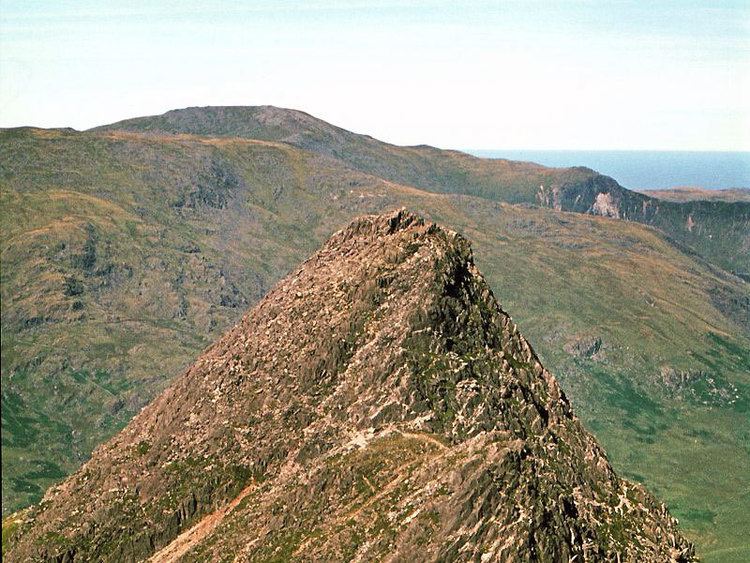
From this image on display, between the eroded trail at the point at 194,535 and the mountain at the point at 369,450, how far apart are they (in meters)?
0.42

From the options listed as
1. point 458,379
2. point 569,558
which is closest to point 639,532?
point 569,558

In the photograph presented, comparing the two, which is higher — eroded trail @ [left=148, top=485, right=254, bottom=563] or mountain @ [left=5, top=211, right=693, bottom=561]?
mountain @ [left=5, top=211, right=693, bottom=561]

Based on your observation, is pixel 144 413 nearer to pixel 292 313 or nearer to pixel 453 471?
pixel 292 313

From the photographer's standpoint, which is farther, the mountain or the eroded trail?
the eroded trail

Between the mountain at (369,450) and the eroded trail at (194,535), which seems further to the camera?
the eroded trail at (194,535)

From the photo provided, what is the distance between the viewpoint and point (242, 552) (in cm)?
14938

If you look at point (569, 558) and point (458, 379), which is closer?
point (569, 558)

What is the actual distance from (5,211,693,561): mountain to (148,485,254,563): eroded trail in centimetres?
42

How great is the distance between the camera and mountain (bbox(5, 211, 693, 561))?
444ft

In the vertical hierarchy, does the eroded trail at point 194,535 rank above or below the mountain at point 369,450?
below

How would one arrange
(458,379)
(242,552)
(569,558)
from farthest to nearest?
(458,379) → (242,552) → (569,558)

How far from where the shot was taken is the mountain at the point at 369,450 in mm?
135250

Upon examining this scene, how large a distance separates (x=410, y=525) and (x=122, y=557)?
57.5 metres

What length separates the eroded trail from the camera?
159125mm
